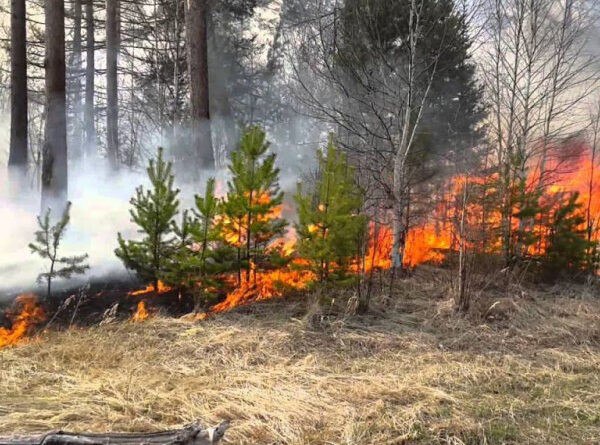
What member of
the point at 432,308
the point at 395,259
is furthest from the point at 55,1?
the point at 432,308

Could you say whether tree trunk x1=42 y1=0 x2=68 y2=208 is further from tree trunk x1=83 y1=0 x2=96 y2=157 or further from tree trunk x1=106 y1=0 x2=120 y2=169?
tree trunk x1=83 y1=0 x2=96 y2=157

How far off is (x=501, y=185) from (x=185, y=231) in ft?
18.9

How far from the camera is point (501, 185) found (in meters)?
9.06

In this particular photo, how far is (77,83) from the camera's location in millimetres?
22453

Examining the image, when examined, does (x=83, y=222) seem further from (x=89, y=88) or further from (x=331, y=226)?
(x=89, y=88)

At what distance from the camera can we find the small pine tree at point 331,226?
6613 mm

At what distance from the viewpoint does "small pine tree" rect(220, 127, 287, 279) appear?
6859 millimetres

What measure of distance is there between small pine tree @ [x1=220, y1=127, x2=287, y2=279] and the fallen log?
4472 millimetres

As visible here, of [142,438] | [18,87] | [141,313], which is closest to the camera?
[142,438]

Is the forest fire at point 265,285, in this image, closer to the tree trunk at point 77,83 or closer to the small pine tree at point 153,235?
the small pine tree at point 153,235

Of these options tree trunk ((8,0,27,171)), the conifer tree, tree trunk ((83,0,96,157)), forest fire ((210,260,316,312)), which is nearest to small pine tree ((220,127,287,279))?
forest fire ((210,260,316,312))

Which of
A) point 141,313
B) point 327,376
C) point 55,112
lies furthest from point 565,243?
point 55,112

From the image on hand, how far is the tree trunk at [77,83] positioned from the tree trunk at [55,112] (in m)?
6.17

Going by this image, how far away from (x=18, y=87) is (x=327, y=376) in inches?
440
